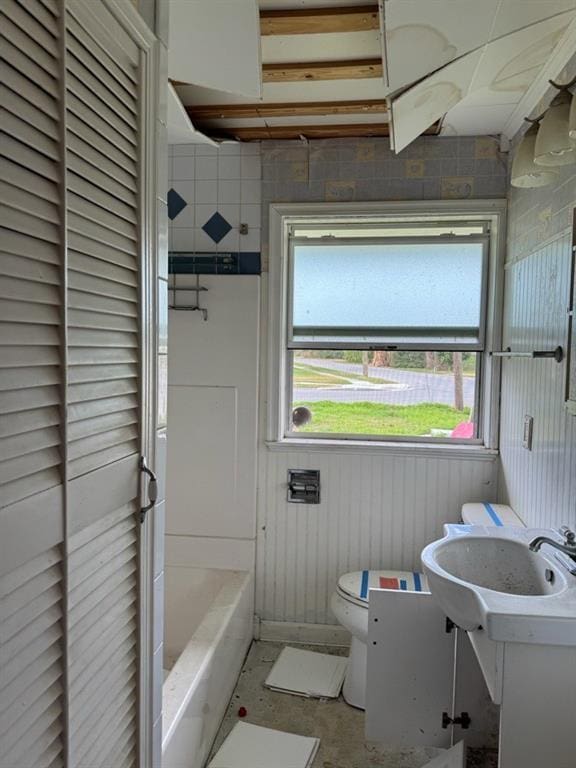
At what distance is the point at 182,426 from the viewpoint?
2.77 meters

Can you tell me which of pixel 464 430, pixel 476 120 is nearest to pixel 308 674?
pixel 464 430

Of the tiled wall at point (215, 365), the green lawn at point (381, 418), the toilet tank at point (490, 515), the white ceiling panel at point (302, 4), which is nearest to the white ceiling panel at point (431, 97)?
the white ceiling panel at point (302, 4)

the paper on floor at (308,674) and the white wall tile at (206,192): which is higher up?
the white wall tile at (206,192)

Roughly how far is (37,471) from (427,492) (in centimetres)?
217

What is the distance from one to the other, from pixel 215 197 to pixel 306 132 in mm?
528

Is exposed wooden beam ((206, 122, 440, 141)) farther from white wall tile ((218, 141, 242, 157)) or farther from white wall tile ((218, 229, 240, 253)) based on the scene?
white wall tile ((218, 229, 240, 253))

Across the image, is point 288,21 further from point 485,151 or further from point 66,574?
point 66,574

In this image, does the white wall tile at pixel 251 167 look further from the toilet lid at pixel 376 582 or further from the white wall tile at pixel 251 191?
the toilet lid at pixel 376 582

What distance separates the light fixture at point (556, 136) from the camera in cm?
142

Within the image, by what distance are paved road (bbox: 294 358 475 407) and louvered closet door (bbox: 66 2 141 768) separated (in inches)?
67.9

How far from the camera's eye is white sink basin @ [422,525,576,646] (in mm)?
1270

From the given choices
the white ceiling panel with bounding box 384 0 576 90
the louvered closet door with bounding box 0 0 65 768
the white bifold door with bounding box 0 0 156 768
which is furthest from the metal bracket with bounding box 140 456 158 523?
the white ceiling panel with bounding box 384 0 576 90

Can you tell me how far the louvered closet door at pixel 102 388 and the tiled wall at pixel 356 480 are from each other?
5.27 feet

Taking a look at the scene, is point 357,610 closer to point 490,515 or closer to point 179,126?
point 490,515
